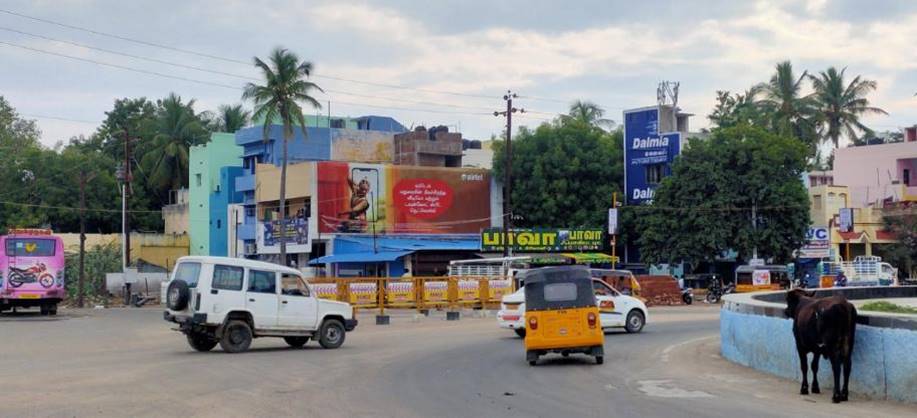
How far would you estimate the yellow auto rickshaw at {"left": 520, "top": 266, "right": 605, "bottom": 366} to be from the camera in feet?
65.5

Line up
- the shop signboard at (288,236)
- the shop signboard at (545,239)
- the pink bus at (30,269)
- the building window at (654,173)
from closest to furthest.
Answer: the pink bus at (30,269)
the shop signboard at (545,239)
the shop signboard at (288,236)
the building window at (654,173)

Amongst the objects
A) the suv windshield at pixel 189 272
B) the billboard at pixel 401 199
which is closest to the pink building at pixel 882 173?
the billboard at pixel 401 199

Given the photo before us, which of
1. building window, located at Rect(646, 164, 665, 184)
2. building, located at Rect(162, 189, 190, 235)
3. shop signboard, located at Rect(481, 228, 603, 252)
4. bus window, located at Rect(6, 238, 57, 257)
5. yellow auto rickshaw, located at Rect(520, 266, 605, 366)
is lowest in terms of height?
yellow auto rickshaw, located at Rect(520, 266, 605, 366)

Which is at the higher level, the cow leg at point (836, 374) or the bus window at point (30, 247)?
the bus window at point (30, 247)

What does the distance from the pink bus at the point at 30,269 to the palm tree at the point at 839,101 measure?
54750 mm

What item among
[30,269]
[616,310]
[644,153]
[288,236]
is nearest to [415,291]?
[616,310]

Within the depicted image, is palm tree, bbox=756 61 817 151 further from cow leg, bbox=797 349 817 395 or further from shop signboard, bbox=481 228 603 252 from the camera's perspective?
cow leg, bbox=797 349 817 395

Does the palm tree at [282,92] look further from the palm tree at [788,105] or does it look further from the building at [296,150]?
the palm tree at [788,105]

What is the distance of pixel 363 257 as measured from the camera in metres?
60.8

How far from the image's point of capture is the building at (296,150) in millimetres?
71875

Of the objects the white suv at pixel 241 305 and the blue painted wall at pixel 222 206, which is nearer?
the white suv at pixel 241 305

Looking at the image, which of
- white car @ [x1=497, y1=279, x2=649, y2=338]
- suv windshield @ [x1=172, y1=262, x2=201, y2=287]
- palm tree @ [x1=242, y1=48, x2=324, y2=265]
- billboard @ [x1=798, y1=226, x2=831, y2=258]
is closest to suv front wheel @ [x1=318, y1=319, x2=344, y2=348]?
suv windshield @ [x1=172, y1=262, x2=201, y2=287]

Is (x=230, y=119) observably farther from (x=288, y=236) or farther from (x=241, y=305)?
(x=241, y=305)

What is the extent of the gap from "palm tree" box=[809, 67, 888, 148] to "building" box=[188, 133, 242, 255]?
42.6 m
